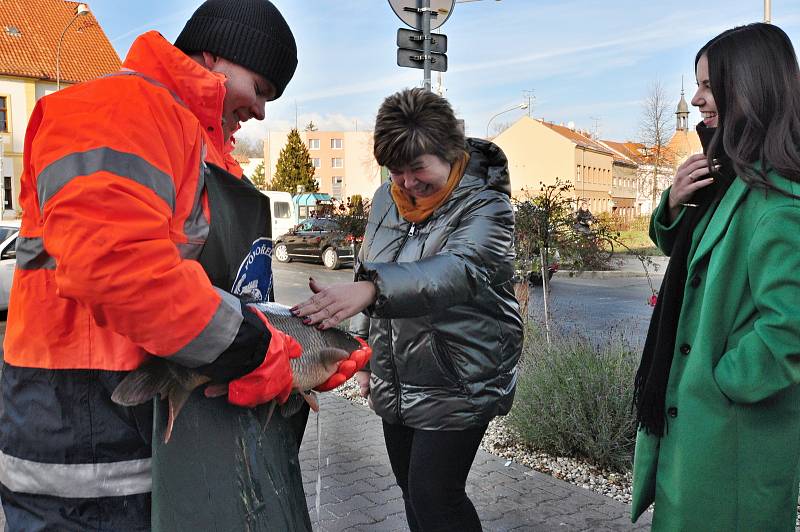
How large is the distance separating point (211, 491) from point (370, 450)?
149 inches

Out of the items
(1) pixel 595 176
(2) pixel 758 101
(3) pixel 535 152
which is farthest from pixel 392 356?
(1) pixel 595 176

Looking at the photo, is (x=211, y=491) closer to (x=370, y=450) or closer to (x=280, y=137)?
(x=370, y=450)

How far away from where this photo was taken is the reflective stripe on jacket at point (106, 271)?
143cm

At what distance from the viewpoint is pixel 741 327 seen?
7.28 ft

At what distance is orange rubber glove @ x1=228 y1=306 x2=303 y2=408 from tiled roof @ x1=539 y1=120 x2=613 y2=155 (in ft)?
248

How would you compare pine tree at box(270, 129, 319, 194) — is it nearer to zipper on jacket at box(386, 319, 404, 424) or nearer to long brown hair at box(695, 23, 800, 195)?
zipper on jacket at box(386, 319, 404, 424)

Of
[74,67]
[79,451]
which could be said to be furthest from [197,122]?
[74,67]

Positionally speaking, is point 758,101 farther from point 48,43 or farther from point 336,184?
point 336,184

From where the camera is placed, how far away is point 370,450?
5367 millimetres

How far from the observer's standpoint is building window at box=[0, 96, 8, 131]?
39719 mm

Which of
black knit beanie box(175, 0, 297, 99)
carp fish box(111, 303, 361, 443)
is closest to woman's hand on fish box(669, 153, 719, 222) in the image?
carp fish box(111, 303, 361, 443)

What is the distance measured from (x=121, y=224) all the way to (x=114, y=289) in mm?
124

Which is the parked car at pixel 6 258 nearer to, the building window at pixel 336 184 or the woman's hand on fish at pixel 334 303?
the woman's hand on fish at pixel 334 303

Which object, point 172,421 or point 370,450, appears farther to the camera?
point 370,450
